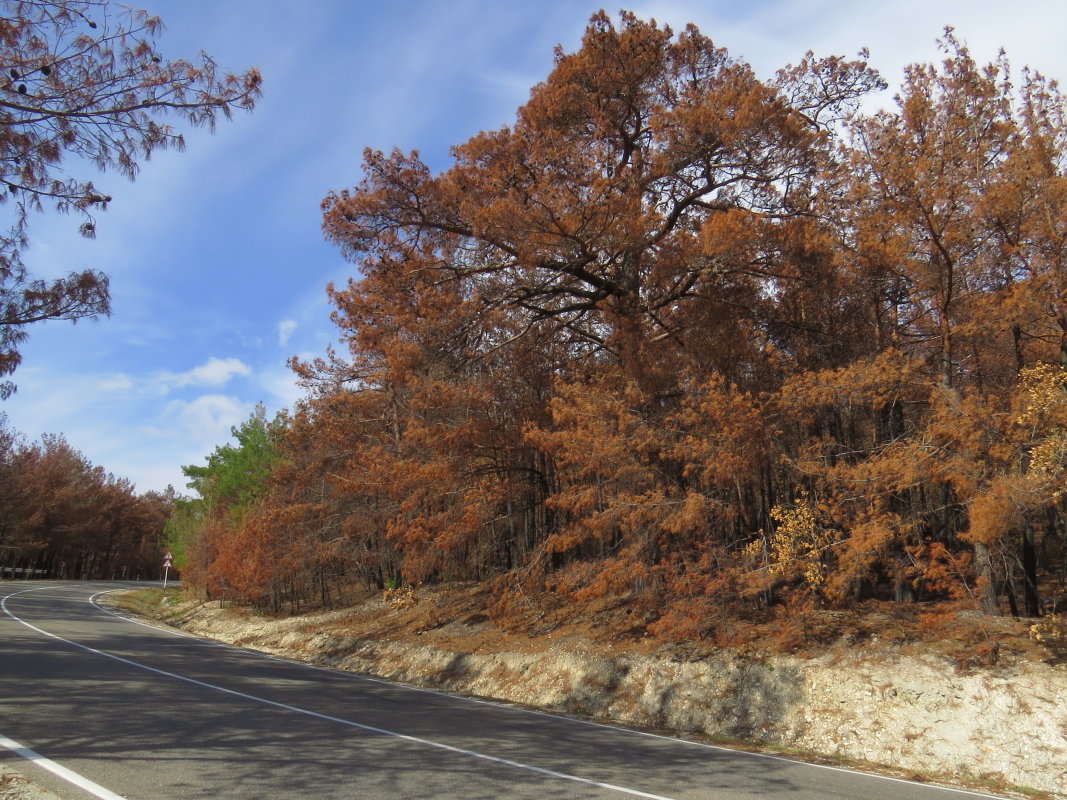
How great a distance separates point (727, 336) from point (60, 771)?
13.7 meters

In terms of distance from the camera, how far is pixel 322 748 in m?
7.47

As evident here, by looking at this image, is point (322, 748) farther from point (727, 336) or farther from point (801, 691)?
point (727, 336)

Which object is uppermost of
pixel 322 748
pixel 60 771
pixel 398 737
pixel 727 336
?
pixel 727 336

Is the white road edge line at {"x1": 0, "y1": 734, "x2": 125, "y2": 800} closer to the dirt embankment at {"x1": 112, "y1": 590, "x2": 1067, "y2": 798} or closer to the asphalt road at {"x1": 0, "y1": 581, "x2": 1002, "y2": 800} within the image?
the asphalt road at {"x1": 0, "y1": 581, "x2": 1002, "y2": 800}

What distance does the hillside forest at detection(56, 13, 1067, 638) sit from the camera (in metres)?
12.9

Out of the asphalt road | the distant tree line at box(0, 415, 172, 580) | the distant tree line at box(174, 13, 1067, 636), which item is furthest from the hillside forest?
the distant tree line at box(0, 415, 172, 580)

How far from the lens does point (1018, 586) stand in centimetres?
1664

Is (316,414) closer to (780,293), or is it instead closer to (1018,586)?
(780,293)

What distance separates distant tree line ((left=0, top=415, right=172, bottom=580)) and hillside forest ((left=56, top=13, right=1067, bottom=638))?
127 feet

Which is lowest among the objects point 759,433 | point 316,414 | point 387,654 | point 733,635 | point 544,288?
point 387,654

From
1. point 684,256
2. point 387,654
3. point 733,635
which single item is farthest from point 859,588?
point 387,654

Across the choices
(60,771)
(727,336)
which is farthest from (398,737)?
(727,336)

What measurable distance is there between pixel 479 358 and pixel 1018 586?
13.8m

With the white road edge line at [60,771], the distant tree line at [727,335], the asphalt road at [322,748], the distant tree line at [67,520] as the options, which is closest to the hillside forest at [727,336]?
the distant tree line at [727,335]
